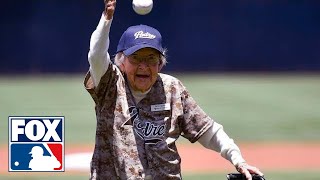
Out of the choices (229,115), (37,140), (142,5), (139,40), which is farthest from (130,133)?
(229,115)

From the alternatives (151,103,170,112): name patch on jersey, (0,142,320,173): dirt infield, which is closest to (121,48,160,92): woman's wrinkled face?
(151,103,170,112): name patch on jersey

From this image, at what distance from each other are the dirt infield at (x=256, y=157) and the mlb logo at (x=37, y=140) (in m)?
3.58

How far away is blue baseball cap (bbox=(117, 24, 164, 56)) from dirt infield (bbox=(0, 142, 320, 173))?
16.8ft

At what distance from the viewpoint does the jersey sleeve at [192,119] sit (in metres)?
4.38

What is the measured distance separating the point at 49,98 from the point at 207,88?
3.54 metres

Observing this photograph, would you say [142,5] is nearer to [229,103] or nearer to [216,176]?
[216,176]

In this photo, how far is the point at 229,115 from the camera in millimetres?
13805

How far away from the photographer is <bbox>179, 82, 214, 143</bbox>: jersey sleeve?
4379mm

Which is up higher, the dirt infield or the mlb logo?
the mlb logo

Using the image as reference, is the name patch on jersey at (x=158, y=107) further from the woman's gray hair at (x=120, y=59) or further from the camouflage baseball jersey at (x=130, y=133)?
the woman's gray hair at (x=120, y=59)

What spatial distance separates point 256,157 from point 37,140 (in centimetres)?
517

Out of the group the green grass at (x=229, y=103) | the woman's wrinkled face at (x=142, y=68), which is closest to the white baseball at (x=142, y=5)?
the woman's wrinkled face at (x=142, y=68)

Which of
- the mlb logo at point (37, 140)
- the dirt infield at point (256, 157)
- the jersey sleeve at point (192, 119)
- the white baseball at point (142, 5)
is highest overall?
the white baseball at point (142, 5)

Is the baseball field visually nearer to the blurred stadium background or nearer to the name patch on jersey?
the blurred stadium background
